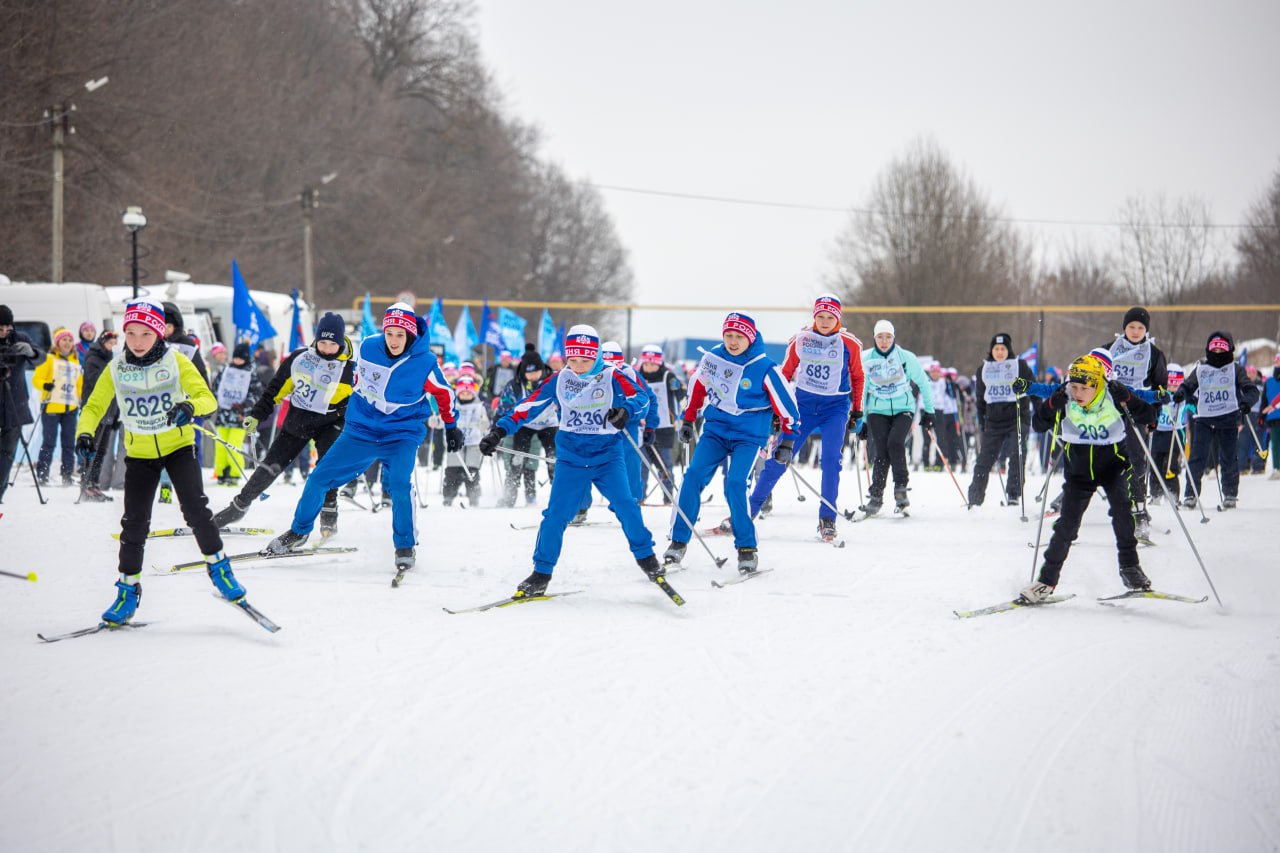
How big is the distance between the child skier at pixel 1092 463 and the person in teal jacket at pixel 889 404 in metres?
4.26

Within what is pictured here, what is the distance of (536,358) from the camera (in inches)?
529

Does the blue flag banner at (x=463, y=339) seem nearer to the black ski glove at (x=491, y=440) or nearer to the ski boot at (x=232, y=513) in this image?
the ski boot at (x=232, y=513)

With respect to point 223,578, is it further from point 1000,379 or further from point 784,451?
point 1000,379

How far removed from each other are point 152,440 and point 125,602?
2.95ft

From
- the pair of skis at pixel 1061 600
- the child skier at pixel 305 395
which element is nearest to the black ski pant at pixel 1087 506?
the pair of skis at pixel 1061 600

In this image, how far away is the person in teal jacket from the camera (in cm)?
1191

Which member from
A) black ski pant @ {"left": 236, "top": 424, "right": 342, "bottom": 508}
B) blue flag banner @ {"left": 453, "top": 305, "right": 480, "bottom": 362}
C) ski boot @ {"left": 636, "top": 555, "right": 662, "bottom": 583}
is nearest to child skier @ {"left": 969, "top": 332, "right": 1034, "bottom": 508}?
ski boot @ {"left": 636, "top": 555, "right": 662, "bottom": 583}

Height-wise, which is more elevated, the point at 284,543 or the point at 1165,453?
the point at 1165,453

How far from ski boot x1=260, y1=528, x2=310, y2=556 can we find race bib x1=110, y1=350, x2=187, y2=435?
2162mm

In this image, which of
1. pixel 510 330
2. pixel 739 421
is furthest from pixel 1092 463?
pixel 510 330

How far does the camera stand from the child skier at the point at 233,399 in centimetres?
1412

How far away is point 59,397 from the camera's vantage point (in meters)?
14.1

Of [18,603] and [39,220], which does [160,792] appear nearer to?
[18,603]

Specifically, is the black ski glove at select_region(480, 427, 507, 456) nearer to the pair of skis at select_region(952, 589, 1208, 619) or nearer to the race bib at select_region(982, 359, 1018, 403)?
the pair of skis at select_region(952, 589, 1208, 619)
